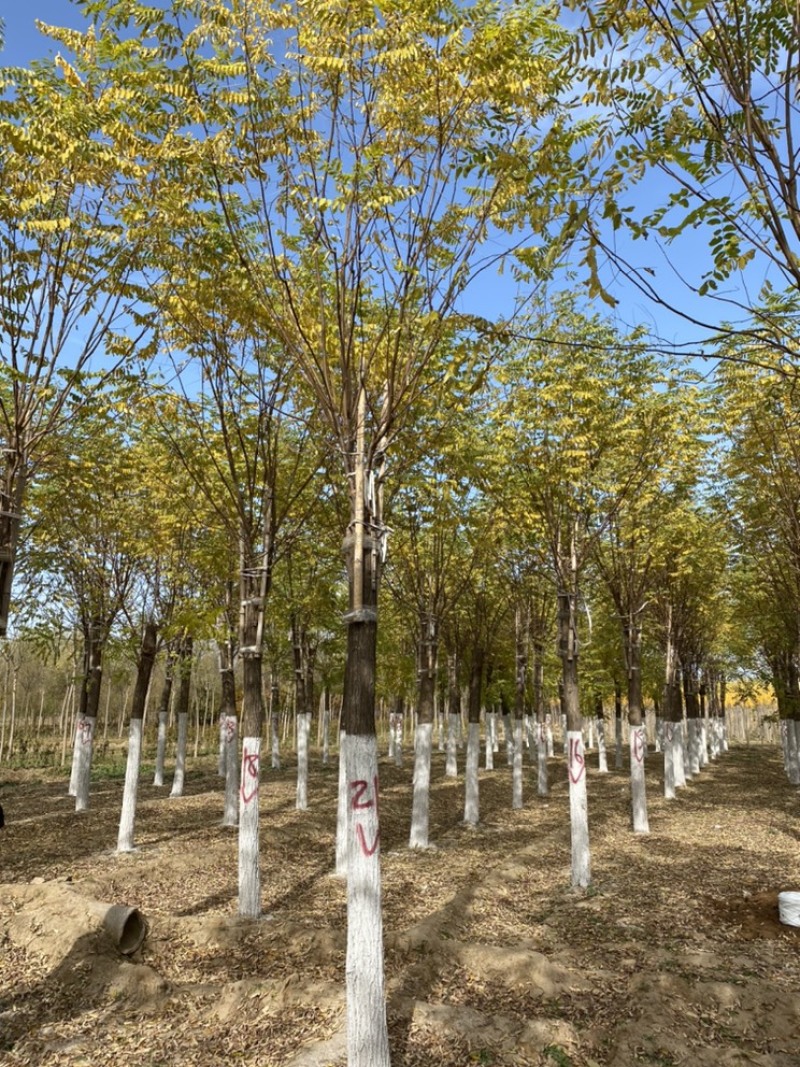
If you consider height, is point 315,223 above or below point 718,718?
above

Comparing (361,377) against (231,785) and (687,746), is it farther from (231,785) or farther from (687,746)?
(687,746)

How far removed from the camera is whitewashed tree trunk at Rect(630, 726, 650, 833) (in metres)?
16.3

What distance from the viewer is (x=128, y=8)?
644 centimetres

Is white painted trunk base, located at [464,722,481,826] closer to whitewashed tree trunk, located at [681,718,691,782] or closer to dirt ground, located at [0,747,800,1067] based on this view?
dirt ground, located at [0,747,800,1067]

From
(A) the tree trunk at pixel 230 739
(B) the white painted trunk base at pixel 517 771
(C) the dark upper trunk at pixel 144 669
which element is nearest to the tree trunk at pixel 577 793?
(A) the tree trunk at pixel 230 739

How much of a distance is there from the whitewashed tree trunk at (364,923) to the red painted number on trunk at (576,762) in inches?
290

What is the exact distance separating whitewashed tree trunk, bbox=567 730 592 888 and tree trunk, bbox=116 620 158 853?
317 inches

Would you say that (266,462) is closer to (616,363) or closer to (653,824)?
(616,363)

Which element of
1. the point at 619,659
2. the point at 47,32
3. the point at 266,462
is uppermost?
the point at 47,32

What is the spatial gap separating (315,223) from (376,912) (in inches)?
240

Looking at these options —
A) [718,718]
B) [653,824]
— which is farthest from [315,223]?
[718,718]

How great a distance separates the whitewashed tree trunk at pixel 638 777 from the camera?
16.3 meters

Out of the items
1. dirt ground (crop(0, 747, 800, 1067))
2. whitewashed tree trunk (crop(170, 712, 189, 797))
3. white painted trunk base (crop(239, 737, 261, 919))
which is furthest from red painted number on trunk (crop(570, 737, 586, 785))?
whitewashed tree trunk (crop(170, 712, 189, 797))

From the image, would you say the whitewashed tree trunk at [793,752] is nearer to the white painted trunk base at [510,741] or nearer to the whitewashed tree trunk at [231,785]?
the white painted trunk base at [510,741]
